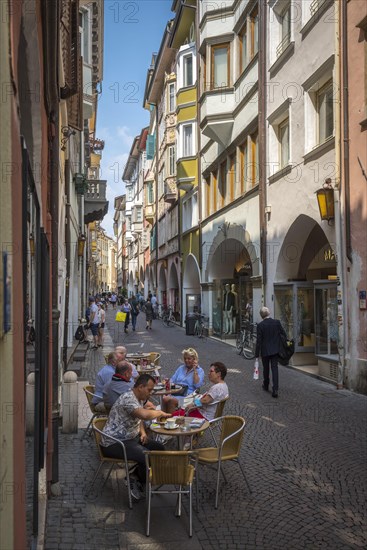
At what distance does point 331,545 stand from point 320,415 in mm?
4900

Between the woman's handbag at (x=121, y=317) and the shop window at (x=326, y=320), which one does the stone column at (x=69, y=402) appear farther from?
the woman's handbag at (x=121, y=317)

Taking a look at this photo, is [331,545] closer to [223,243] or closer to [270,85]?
[270,85]

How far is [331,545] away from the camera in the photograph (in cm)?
476

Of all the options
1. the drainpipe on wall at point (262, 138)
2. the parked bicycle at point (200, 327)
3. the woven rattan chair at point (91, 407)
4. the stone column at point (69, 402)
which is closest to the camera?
the stone column at point (69, 402)

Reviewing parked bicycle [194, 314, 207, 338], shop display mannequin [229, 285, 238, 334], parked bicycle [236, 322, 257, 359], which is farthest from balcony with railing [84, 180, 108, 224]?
parked bicycle [236, 322, 257, 359]

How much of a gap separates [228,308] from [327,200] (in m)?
11.9

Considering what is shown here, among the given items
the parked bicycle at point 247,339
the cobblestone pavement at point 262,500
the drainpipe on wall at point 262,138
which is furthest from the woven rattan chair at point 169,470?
Result: the parked bicycle at point 247,339

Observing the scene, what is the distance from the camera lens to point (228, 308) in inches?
933

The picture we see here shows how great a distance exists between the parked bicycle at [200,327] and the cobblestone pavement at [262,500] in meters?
14.9

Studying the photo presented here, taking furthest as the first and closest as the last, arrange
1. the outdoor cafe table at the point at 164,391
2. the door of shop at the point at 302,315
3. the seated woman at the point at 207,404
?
the door of shop at the point at 302,315
the outdoor cafe table at the point at 164,391
the seated woman at the point at 207,404

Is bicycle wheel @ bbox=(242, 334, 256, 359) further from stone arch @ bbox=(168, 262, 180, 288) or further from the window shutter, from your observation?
the window shutter

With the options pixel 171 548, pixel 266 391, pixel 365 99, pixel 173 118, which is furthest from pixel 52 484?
pixel 173 118

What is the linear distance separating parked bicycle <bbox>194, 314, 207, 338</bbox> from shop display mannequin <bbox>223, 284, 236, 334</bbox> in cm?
151

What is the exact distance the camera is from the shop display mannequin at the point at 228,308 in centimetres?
2350
